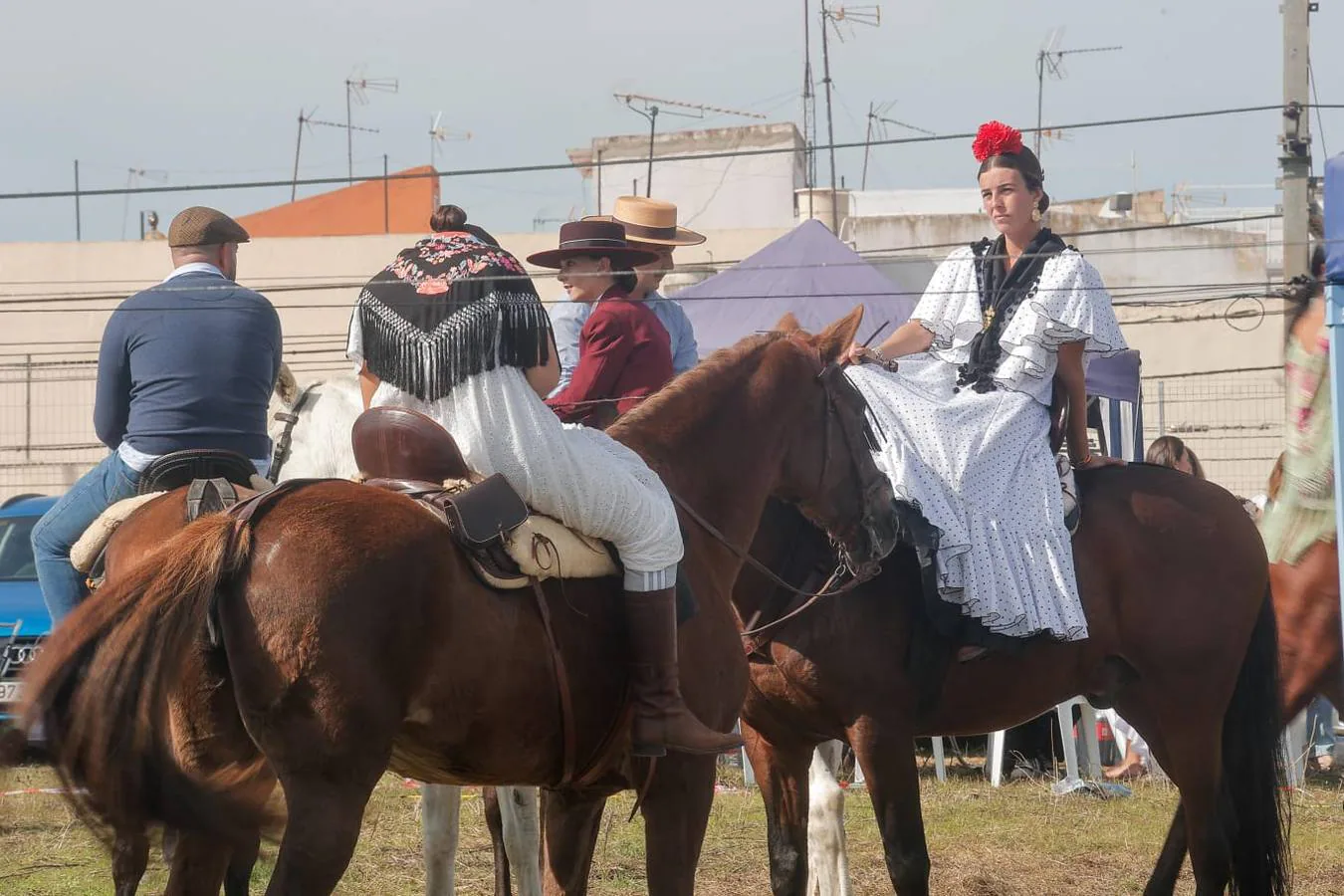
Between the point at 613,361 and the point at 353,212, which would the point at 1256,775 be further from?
the point at 353,212

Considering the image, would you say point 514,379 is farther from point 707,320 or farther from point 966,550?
point 707,320

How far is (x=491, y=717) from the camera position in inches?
158

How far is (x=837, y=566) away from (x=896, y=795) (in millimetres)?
856

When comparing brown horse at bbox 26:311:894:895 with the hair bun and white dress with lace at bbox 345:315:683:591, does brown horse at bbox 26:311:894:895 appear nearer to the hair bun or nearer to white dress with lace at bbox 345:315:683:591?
white dress with lace at bbox 345:315:683:591

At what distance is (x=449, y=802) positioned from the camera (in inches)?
230

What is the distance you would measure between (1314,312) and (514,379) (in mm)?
3384

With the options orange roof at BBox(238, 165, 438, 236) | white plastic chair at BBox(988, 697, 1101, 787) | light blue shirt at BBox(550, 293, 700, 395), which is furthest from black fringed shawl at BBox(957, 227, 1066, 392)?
orange roof at BBox(238, 165, 438, 236)

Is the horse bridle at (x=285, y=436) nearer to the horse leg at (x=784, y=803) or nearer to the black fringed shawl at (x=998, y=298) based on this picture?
the horse leg at (x=784, y=803)

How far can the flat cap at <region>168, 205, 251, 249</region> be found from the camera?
553cm

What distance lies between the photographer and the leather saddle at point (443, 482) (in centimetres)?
395

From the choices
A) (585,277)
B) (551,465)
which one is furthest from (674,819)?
(585,277)

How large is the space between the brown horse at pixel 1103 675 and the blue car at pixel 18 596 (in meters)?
5.95

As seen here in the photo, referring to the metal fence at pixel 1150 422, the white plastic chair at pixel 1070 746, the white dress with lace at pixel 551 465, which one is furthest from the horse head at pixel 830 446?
the metal fence at pixel 1150 422

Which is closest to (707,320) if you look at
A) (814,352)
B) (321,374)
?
(814,352)
